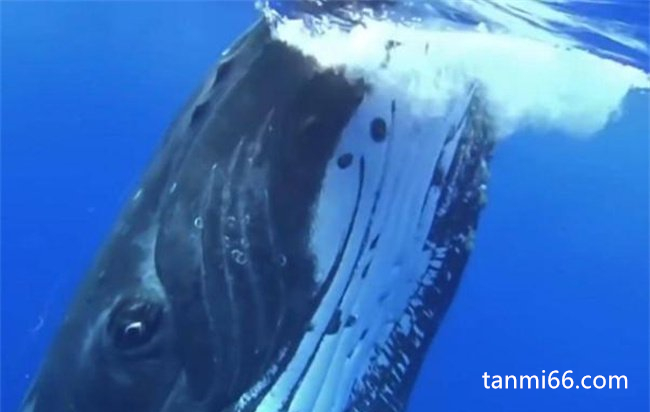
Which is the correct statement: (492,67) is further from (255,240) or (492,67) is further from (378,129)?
(255,240)

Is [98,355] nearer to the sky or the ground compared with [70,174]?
nearer to the ground

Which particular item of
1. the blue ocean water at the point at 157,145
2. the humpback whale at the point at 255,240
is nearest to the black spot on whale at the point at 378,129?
the humpback whale at the point at 255,240

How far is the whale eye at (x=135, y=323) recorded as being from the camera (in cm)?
129

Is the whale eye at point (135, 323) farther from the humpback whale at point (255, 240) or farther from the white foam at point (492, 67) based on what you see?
the white foam at point (492, 67)

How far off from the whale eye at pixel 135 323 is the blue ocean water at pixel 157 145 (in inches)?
4.2

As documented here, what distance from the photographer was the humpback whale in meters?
1.29

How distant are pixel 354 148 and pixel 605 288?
0.43 meters

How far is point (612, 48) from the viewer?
56.1 inches

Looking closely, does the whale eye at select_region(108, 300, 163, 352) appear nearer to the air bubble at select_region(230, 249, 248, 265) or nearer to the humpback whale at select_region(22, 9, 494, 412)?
the humpback whale at select_region(22, 9, 494, 412)

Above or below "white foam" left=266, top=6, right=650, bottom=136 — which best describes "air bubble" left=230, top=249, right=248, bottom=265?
below

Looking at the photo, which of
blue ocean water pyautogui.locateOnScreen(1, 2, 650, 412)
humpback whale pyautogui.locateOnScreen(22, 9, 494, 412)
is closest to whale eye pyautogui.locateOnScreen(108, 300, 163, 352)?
humpback whale pyautogui.locateOnScreen(22, 9, 494, 412)

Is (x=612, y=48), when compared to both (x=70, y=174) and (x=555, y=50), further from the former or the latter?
(x=70, y=174)

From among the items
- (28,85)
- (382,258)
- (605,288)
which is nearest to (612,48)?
(605,288)

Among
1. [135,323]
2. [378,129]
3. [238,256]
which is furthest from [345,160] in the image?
[135,323]
